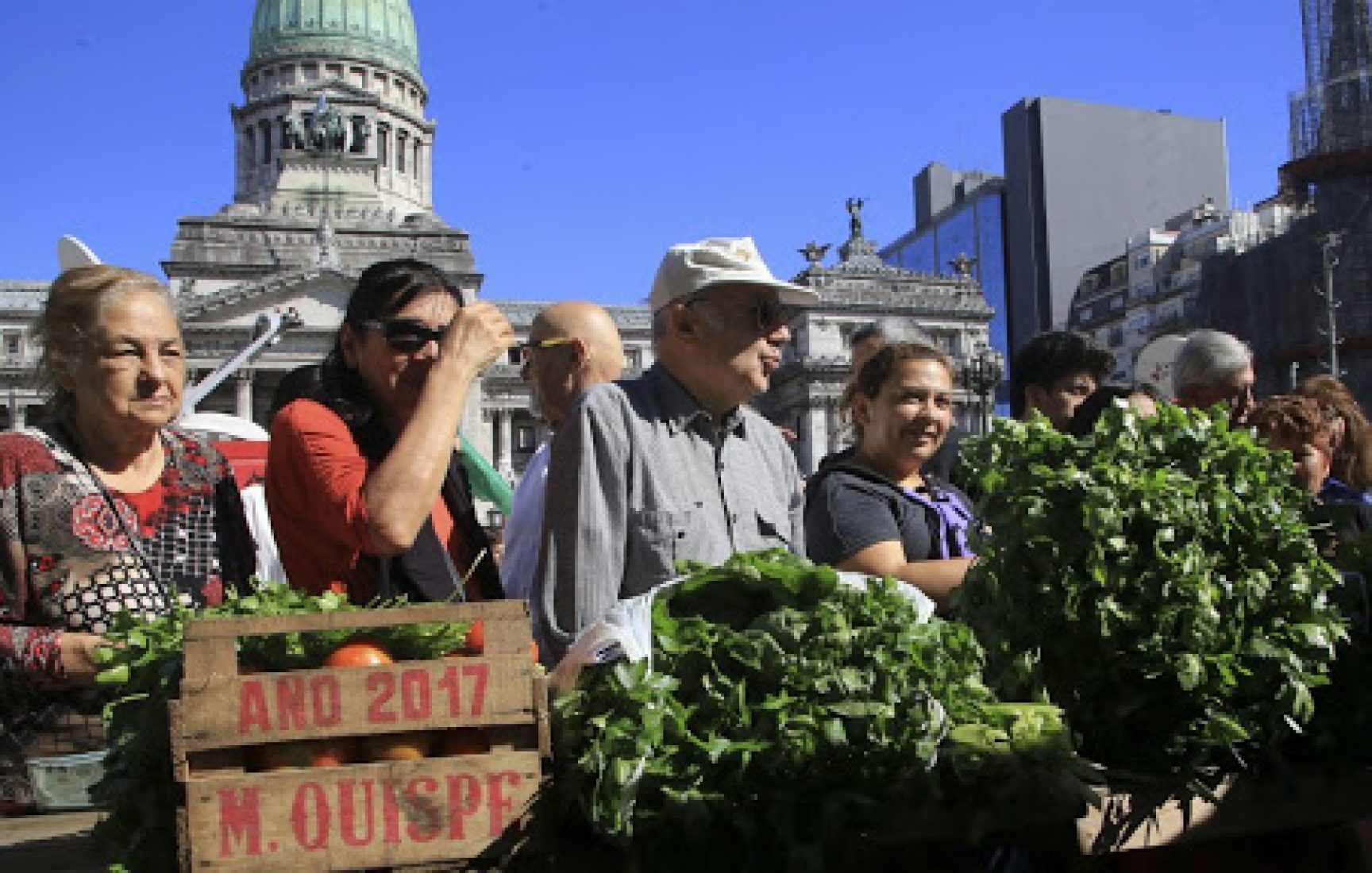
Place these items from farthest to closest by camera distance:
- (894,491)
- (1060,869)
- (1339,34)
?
(1339,34) < (894,491) < (1060,869)

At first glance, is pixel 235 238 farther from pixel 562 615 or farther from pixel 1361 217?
pixel 562 615

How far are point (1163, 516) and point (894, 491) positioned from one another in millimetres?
1297

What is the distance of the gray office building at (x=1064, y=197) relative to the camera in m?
81.0

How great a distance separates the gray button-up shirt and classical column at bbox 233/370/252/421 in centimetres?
4951

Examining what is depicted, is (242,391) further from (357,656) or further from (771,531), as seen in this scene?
(357,656)

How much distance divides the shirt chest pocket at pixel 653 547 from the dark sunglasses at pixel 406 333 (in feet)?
2.26

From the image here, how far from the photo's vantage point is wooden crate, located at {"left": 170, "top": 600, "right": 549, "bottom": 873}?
1.94 metres

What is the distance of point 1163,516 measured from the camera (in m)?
2.48

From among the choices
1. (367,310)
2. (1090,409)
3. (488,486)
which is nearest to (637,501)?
(367,310)

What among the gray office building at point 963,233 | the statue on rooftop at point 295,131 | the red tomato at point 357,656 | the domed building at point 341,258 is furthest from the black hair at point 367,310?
the gray office building at point 963,233

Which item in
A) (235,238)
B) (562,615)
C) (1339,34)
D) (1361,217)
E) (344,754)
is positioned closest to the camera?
(344,754)

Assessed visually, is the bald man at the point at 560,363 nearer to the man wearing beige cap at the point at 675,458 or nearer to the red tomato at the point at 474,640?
the man wearing beige cap at the point at 675,458

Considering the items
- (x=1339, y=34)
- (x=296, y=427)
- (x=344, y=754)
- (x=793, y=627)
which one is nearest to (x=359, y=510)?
(x=296, y=427)

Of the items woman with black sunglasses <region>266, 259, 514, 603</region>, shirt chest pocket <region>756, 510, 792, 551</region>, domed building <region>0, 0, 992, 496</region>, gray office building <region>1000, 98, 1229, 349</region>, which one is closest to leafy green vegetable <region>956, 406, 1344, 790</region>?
shirt chest pocket <region>756, 510, 792, 551</region>
